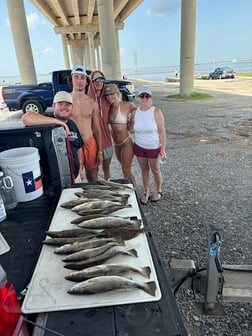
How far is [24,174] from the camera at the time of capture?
2145mm

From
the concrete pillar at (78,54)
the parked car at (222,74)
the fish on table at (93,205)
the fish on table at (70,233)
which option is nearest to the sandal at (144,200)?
the fish on table at (93,205)

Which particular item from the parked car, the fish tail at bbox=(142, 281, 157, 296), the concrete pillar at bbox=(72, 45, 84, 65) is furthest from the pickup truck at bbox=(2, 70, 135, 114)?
the concrete pillar at bbox=(72, 45, 84, 65)

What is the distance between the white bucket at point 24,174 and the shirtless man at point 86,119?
4.90ft

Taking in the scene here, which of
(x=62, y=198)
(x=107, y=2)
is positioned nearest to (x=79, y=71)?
(x=62, y=198)

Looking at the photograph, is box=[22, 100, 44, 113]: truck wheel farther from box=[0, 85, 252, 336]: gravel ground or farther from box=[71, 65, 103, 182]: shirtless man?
box=[71, 65, 103, 182]: shirtless man

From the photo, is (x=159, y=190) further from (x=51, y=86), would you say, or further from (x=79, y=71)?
(x=51, y=86)

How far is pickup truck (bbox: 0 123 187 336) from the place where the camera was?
3.51 feet

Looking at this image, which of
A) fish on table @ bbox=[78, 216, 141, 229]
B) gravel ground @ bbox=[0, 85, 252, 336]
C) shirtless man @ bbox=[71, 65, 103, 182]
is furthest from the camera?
shirtless man @ bbox=[71, 65, 103, 182]

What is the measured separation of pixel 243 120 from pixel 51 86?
8475 millimetres

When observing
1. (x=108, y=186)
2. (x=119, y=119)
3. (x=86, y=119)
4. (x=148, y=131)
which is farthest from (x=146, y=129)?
(x=108, y=186)

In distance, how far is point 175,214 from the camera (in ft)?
12.6

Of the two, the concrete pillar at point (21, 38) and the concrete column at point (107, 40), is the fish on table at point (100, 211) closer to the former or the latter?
the concrete column at point (107, 40)

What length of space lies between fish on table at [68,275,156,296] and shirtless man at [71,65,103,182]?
101 inches

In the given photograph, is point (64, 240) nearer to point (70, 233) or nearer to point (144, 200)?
point (70, 233)
